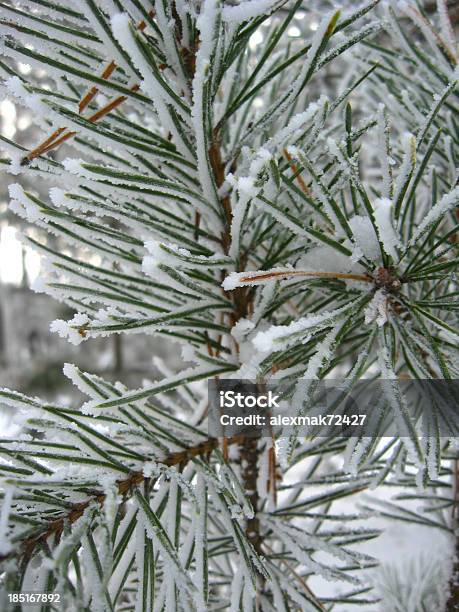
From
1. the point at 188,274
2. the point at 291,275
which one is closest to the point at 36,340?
the point at 188,274

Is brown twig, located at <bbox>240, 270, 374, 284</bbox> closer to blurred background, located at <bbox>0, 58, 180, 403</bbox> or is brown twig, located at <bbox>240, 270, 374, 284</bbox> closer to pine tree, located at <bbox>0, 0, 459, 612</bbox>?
pine tree, located at <bbox>0, 0, 459, 612</bbox>

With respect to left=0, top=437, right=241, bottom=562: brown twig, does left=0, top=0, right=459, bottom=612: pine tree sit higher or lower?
higher

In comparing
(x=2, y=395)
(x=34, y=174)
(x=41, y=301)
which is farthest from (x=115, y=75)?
(x=41, y=301)

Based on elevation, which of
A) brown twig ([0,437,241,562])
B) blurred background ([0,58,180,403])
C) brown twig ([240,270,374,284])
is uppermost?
blurred background ([0,58,180,403])

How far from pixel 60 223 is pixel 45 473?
0.82ft

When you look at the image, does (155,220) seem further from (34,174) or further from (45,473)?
(45,473)

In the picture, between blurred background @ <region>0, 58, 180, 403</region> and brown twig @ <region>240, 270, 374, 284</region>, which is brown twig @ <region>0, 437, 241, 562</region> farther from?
blurred background @ <region>0, 58, 180, 403</region>

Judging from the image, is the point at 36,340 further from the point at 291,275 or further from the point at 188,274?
the point at 291,275

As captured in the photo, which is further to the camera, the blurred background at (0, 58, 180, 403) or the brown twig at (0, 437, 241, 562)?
the blurred background at (0, 58, 180, 403)

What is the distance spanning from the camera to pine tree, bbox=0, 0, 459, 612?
46 cm

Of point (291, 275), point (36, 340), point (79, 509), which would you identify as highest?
point (36, 340)

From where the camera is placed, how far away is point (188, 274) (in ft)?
1.88

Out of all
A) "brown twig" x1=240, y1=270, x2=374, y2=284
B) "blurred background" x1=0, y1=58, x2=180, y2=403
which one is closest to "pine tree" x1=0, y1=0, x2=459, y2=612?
"brown twig" x1=240, y1=270, x2=374, y2=284

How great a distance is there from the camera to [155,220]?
616 millimetres
